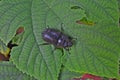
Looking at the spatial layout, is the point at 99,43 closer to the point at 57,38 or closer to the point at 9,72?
the point at 57,38

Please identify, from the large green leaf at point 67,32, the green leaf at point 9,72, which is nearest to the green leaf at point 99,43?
the large green leaf at point 67,32

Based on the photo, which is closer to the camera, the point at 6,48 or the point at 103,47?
the point at 103,47

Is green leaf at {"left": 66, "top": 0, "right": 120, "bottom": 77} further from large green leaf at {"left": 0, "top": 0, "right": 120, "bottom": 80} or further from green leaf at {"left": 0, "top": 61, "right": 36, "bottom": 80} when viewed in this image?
green leaf at {"left": 0, "top": 61, "right": 36, "bottom": 80}

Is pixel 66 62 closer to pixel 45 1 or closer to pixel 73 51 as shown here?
pixel 73 51

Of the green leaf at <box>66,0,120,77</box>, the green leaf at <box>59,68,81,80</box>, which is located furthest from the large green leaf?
the green leaf at <box>59,68,81,80</box>

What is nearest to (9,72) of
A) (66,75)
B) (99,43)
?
(66,75)

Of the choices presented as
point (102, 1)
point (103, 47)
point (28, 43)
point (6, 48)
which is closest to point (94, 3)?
point (102, 1)
